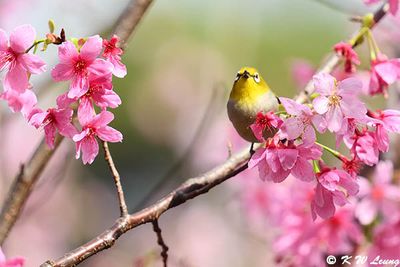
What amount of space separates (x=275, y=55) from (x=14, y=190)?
1671 centimetres

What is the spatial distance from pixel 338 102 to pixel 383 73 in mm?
575

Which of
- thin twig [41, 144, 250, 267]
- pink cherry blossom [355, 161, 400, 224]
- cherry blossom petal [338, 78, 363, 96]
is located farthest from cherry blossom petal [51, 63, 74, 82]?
pink cherry blossom [355, 161, 400, 224]

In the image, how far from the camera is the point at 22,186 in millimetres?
1973

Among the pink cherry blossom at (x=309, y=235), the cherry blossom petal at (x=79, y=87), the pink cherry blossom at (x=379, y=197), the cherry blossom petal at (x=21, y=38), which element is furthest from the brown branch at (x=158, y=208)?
the pink cherry blossom at (x=309, y=235)

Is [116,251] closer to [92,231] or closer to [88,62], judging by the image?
[92,231]

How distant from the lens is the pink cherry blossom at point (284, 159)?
142 centimetres

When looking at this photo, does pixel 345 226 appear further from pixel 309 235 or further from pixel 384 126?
pixel 384 126

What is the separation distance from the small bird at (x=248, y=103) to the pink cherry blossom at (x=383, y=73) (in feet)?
1.10

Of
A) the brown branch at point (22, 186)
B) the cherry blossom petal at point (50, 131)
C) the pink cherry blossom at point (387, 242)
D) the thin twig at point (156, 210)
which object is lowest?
the pink cherry blossom at point (387, 242)

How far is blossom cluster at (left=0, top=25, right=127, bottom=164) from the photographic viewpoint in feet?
4.57

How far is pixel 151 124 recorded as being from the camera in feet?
35.6

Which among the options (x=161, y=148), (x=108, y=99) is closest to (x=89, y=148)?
(x=108, y=99)

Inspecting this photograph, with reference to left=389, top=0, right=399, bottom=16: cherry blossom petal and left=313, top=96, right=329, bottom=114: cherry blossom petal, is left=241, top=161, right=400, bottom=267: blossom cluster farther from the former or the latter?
left=313, top=96, right=329, bottom=114: cherry blossom petal

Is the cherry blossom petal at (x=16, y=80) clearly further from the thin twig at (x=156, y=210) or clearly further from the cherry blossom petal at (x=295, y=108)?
the cherry blossom petal at (x=295, y=108)
